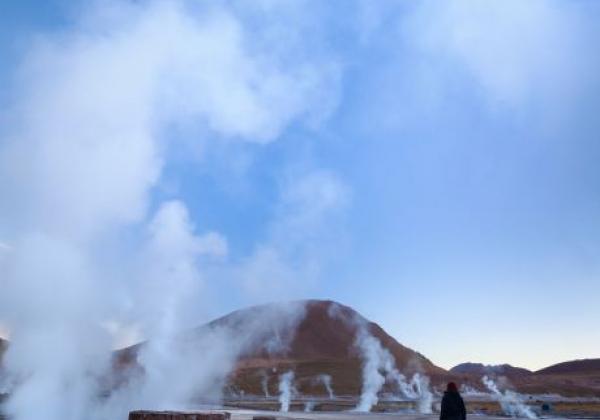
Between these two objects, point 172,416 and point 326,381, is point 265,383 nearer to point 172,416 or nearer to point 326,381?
point 326,381

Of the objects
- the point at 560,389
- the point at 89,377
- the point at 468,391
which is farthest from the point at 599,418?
the point at 560,389

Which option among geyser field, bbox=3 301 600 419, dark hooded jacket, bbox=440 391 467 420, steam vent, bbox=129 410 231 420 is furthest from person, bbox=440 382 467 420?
geyser field, bbox=3 301 600 419

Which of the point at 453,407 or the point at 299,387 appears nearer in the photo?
the point at 453,407

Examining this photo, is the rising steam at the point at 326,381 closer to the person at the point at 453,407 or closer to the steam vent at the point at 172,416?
the person at the point at 453,407

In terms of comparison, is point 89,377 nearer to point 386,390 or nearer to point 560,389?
point 386,390

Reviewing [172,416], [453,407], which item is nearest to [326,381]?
[453,407]

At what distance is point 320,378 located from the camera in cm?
14888

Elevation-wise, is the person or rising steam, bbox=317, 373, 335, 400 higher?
rising steam, bbox=317, 373, 335, 400

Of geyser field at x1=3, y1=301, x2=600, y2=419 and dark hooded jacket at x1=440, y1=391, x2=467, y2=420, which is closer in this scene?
dark hooded jacket at x1=440, y1=391, x2=467, y2=420

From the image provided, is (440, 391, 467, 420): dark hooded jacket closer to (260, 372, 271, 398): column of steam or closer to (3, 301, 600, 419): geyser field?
(3, 301, 600, 419): geyser field

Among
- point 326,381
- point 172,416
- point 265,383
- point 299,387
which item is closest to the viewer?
point 172,416

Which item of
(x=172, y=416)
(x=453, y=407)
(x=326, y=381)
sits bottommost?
(x=172, y=416)

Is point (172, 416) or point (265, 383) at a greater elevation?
point (265, 383)

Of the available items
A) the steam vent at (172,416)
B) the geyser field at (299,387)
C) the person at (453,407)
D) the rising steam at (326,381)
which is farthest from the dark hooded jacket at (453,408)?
the rising steam at (326,381)
